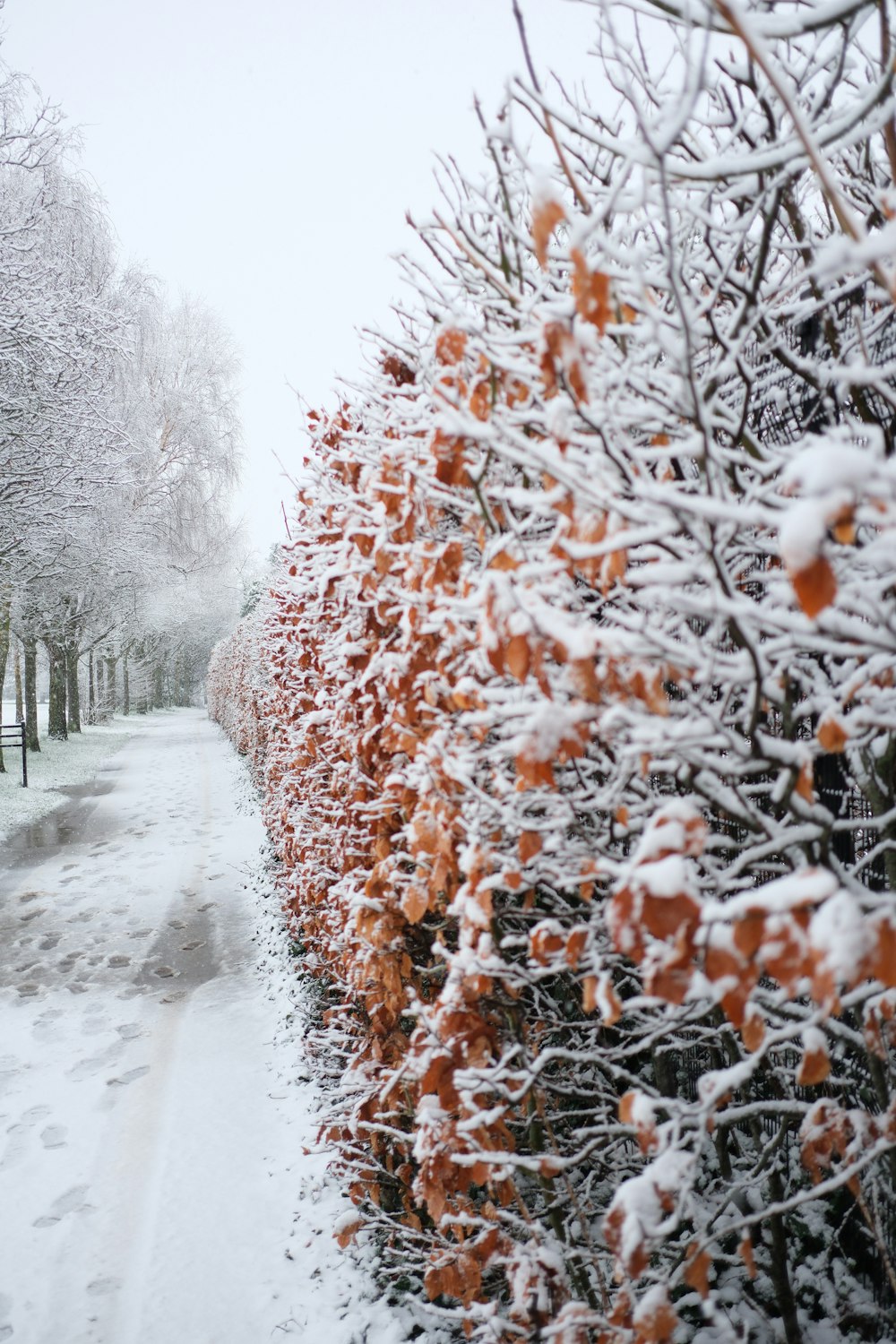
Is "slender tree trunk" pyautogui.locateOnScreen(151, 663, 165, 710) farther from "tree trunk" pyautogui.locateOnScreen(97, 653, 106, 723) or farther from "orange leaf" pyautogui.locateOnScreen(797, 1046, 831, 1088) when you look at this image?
"orange leaf" pyautogui.locateOnScreen(797, 1046, 831, 1088)

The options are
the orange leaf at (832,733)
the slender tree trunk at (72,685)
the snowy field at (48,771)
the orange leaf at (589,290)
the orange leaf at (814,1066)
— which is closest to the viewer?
the orange leaf at (589,290)

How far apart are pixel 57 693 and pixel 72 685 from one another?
1936 millimetres

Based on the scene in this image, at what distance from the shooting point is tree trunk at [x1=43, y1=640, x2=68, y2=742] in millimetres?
18609

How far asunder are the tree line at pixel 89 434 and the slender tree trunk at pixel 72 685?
8 centimetres

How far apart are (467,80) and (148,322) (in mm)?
18969

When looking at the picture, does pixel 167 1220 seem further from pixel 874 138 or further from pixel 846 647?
pixel 874 138

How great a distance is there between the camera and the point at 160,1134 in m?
3.81

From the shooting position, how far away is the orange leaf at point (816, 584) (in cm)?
80

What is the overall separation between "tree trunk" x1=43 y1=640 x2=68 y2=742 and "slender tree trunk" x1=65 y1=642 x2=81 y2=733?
25cm

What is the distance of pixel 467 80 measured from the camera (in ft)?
6.07

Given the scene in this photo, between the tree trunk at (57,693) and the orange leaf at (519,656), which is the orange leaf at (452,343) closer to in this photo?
the orange leaf at (519,656)

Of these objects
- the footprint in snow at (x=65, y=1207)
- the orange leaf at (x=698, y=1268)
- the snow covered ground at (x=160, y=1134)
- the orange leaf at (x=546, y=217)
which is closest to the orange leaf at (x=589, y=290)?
the orange leaf at (x=546, y=217)

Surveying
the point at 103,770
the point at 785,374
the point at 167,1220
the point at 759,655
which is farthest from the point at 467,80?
the point at 103,770

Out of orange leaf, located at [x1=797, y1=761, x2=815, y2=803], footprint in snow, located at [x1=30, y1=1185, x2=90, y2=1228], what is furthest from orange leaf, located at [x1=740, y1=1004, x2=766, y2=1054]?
footprint in snow, located at [x1=30, y1=1185, x2=90, y2=1228]
